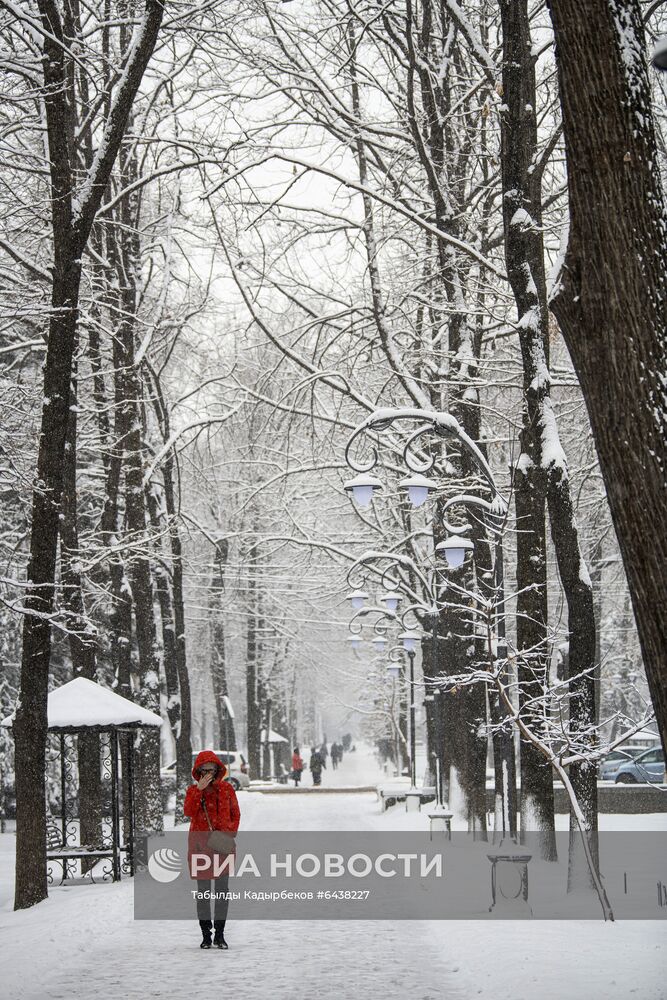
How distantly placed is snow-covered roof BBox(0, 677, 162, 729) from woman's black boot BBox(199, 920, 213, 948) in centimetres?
565

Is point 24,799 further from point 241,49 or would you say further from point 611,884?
point 241,49

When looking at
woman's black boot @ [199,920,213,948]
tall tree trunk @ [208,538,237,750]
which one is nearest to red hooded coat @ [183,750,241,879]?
woman's black boot @ [199,920,213,948]

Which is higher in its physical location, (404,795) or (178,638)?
(178,638)

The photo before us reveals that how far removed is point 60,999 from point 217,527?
3478cm

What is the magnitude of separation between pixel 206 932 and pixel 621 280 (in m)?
7.68

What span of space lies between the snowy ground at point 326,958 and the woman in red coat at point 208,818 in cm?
28

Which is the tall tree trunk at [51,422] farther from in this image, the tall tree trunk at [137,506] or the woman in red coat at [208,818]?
the tall tree trunk at [137,506]

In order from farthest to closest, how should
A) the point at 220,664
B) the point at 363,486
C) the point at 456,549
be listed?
1. the point at 220,664
2. the point at 456,549
3. the point at 363,486

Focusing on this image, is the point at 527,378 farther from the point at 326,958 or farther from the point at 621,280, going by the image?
the point at 621,280

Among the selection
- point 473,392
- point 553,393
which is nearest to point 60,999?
point 473,392

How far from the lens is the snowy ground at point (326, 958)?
8.99 meters

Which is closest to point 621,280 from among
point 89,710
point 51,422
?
point 51,422

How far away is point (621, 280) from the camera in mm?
5789

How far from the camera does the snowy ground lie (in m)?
8.99
